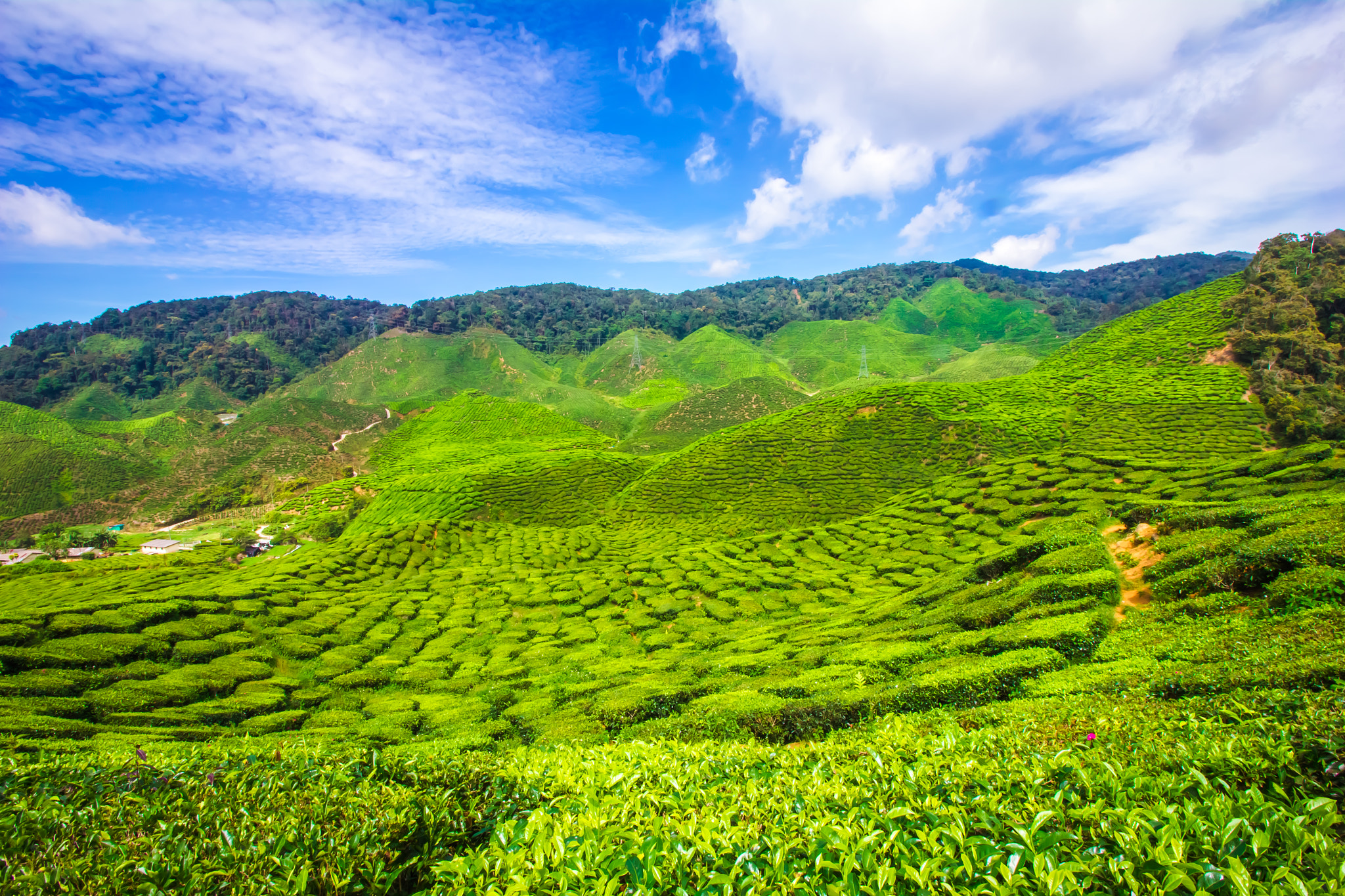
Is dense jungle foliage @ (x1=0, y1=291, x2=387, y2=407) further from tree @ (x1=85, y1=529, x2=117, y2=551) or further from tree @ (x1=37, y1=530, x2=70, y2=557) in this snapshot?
tree @ (x1=85, y1=529, x2=117, y2=551)

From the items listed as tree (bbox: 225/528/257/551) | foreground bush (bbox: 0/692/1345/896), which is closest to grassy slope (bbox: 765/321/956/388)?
tree (bbox: 225/528/257/551)

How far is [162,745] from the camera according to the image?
8320mm

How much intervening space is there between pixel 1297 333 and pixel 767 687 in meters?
45.2

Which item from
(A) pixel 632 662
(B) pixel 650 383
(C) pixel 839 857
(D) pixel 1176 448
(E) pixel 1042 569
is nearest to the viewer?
(C) pixel 839 857

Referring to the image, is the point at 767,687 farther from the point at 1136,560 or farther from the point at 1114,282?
the point at 1114,282

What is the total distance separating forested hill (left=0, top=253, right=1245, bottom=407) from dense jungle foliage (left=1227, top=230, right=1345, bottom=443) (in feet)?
236

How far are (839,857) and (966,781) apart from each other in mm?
1605

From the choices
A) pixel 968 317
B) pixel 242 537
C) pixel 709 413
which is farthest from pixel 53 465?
pixel 968 317

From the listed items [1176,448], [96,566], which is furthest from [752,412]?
[96,566]

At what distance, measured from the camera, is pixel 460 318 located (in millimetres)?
136375

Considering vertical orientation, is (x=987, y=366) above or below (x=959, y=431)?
above

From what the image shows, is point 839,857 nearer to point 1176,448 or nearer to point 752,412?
point 1176,448

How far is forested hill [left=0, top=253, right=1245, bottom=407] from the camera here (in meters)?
108

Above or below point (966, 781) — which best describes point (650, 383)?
above
